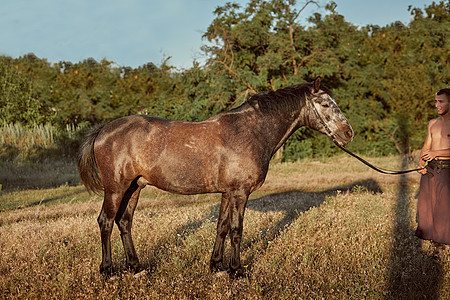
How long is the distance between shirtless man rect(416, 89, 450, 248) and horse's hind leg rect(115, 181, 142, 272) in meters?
4.49

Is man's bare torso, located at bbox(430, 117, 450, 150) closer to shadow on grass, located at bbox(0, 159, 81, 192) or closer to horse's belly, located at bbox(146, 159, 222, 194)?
horse's belly, located at bbox(146, 159, 222, 194)

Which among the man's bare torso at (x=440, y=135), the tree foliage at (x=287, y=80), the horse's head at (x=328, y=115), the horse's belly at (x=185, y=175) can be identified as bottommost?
the horse's belly at (x=185, y=175)

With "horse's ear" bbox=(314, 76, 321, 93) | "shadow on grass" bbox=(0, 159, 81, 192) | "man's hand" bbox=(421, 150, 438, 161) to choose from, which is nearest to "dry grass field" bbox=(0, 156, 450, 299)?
"man's hand" bbox=(421, 150, 438, 161)

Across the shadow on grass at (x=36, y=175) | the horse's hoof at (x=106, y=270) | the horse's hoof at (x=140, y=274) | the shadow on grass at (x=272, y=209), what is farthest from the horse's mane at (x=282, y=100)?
the shadow on grass at (x=36, y=175)

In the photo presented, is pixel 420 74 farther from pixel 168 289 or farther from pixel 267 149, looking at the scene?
→ pixel 168 289

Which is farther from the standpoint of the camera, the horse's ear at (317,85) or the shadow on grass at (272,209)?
the shadow on grass at (272,209)

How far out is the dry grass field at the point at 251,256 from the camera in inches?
168

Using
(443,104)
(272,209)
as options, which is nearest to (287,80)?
(272,209)

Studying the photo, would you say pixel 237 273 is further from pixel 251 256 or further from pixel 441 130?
pixel 441 130

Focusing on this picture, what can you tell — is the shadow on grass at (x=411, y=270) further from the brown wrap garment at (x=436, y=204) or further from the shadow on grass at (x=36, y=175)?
the shadow on grass at (x=36, y=175)

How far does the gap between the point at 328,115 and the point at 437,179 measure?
2141 millimetres

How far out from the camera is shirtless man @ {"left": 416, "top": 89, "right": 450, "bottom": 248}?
534 cm

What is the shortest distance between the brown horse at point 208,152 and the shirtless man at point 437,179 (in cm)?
161

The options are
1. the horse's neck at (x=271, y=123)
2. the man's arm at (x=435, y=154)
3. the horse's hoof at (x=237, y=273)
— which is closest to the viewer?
the horse's hoof at (x=237, y=273)
